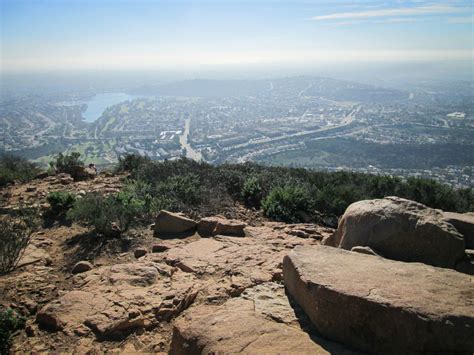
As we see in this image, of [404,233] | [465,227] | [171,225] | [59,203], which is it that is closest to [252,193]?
[171,225]

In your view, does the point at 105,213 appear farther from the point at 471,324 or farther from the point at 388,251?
the point at 471,324

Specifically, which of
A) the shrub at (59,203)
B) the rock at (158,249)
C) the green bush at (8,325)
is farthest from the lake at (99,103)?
the green bush at (8,325)

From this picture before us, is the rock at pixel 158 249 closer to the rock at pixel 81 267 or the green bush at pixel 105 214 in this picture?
the green bush at pixel 105 214

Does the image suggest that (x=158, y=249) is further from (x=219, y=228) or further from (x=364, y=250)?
(x=364, y=250)

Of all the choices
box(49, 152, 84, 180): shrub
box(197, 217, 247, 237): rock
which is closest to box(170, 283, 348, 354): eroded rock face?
box(197, 217, 247, 237): rock

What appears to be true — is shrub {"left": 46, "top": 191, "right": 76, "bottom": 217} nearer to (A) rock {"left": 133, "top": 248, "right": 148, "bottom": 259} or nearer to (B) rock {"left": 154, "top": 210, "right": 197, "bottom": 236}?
(B) rock {"left": 154, "top": 210, "right": 197, "bottom": 236}

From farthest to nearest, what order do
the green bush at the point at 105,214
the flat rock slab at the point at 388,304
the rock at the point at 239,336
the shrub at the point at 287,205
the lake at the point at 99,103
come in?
the lake at the point at 99,103, the shrub at the point at 287,205, the green bush at the point at 105,214, the rock at the point at 239,336, the flat rock slab at the point at 388,304
